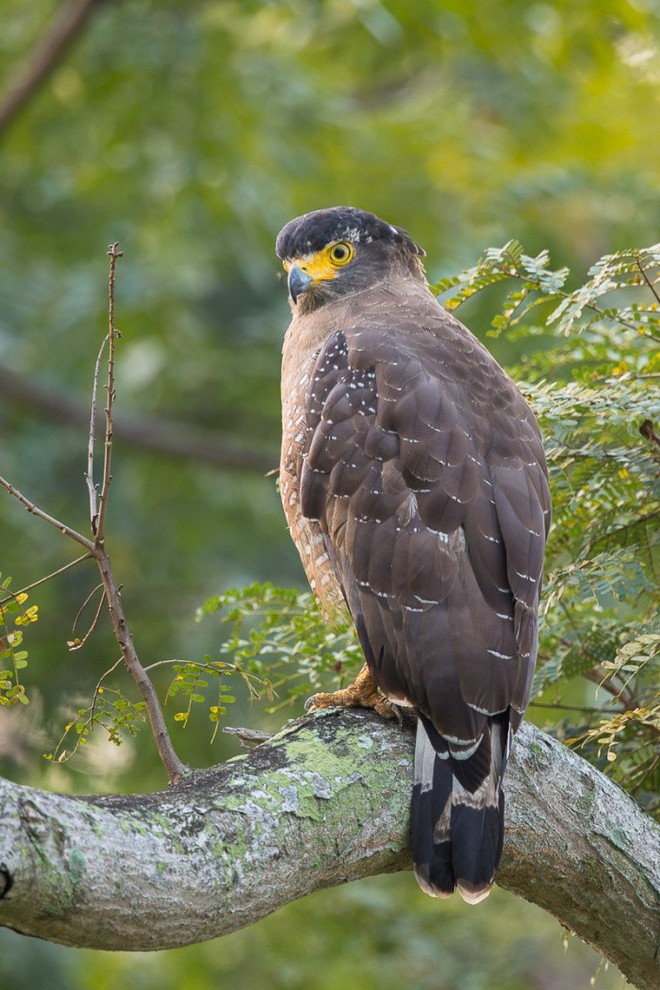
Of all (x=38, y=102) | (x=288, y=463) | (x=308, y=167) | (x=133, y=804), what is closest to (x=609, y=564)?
(x=288, y=463)

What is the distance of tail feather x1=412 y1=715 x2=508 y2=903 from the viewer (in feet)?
8.67

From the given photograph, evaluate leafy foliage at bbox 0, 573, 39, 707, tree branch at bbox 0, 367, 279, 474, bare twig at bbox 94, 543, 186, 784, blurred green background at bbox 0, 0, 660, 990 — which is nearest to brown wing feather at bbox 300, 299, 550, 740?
bare twig at bbox 94, 543, 186, 784

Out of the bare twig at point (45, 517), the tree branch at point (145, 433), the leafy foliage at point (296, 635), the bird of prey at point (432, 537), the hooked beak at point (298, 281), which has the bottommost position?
the tree branch at point (145, 433)

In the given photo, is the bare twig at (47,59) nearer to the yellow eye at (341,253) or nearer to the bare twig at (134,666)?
the yellow eye at (341,253)

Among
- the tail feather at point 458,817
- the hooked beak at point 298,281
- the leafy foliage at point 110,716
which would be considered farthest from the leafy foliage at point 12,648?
the hooked beak at point 298,281

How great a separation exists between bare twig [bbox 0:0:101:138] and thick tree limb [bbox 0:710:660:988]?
5402 mm

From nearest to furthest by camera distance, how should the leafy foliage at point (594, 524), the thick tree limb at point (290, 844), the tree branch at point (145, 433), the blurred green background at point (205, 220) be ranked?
the thick tree limb at point (290, 844), the leafy foliage at point (594, 524), the blurred green background at point (205, 220), the tree branch at point (145, 433)

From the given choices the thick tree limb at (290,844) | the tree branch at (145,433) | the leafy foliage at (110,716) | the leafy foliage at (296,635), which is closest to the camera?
the thick tree limb at (290,844)

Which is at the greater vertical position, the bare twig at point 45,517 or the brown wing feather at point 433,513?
the bare twig at point 45,517

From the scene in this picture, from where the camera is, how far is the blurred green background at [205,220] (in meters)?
7.62

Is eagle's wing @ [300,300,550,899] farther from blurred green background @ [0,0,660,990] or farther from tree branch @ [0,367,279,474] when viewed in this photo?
tree branch @ [0,367,279,474]

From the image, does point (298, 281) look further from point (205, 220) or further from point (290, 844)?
point (205, 220)

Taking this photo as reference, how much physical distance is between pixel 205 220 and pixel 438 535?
554cm

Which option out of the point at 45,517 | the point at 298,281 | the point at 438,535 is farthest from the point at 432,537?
the point at 298,281
